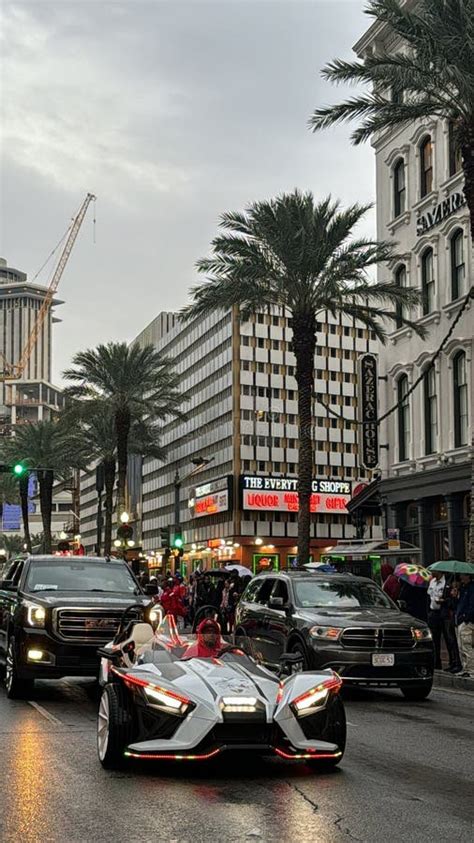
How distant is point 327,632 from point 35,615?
152 inches

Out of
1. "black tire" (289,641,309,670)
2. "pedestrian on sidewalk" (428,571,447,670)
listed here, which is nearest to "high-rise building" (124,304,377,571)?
"pedestrian on sidewalk" (428,571,447,670)

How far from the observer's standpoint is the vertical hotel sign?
38.7 meters

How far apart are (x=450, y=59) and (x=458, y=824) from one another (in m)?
19.5

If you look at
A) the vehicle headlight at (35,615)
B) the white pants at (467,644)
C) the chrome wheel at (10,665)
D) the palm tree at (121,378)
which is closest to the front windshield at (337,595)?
the white pants at (467,644)

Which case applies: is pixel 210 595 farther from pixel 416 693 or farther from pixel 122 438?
pixel 122 438

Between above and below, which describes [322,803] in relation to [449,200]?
below

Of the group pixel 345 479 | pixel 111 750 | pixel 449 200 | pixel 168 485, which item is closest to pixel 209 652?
pixel 111 750

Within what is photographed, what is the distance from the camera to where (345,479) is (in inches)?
3575

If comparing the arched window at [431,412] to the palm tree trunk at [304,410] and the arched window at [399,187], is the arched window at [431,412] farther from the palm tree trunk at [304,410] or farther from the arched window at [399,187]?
the arched window at [399,187]

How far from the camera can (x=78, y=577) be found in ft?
51.6

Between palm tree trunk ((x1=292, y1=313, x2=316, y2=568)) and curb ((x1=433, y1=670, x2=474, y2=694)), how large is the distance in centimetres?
1358

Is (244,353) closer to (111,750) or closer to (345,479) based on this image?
(345,479)

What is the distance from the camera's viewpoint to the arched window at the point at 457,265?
34.2 metres

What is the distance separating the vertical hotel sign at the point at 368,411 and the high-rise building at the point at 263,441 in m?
42.3
